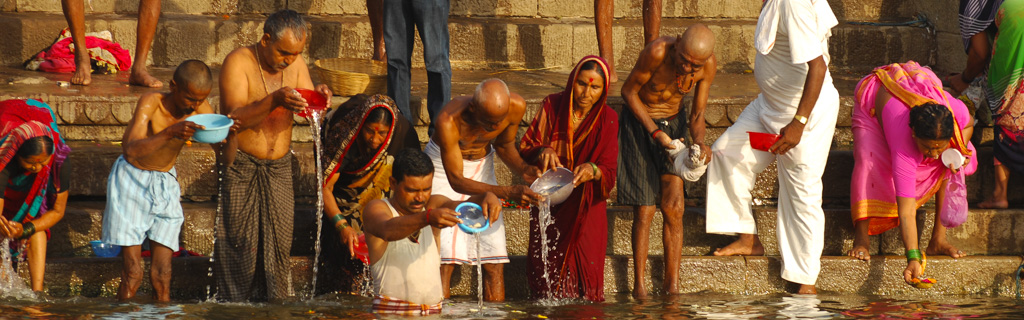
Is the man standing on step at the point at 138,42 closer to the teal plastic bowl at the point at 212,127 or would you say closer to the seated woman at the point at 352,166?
the seated woman at the point at 352,166

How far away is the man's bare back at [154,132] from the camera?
5.71 m

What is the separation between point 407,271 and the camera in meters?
5.37

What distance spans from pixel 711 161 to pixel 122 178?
3234mm

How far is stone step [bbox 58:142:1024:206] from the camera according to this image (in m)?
6.80

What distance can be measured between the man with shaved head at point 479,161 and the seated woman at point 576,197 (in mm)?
180

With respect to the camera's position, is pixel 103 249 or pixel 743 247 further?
pixel 743 247

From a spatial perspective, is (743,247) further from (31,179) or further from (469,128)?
(31,179)

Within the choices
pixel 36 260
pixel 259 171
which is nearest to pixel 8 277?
pixel 36 260


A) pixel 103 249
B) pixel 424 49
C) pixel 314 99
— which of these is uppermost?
pixel 424 49

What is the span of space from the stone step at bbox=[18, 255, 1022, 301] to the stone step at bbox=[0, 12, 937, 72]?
2.76 meters

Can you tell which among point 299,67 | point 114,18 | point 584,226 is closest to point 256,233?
point 299,67

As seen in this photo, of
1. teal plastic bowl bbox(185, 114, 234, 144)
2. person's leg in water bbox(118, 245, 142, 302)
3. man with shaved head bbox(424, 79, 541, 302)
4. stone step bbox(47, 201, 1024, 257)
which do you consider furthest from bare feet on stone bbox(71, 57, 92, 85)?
man with shaved head bbox(424, 79, 541, 302)

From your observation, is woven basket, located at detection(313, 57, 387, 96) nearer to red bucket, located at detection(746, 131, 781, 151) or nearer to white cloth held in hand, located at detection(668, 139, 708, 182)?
white cloth held in hand, located at detection(668, 139, 708, 182)

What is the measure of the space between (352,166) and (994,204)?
158 inches
